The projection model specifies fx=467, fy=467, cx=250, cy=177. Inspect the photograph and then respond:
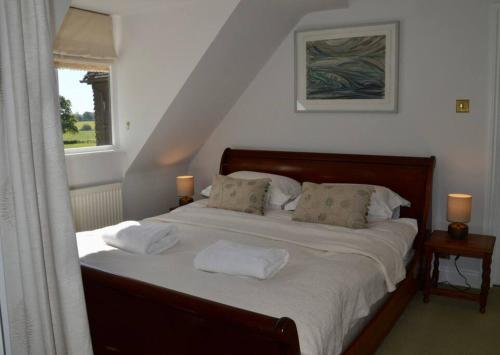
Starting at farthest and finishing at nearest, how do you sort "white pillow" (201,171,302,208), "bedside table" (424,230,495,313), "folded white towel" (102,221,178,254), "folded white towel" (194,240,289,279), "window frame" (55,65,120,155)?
"window frame" (55,65,120,155) → "white pillow" (201,171,302,208) → "bedside table" (424,230,495,313) → "folded white towel" (102,221,178,254) → "folded white towel" (194,240,289,279)

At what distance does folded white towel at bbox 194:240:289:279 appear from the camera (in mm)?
2338

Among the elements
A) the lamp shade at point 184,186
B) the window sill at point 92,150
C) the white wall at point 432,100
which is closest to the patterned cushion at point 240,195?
the lamp shade at point 184,186

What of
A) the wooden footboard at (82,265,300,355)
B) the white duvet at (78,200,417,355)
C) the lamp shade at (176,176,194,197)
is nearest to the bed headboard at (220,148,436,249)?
the white duvet at (78,200,417,355)

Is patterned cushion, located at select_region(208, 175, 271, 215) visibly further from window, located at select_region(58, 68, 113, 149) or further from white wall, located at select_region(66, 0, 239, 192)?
window, located at select_region(58, 68, 113, 149)

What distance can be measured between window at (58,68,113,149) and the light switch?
10.0 feet

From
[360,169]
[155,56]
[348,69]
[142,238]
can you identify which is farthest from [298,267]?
[155,56]

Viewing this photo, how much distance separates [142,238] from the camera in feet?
9.18

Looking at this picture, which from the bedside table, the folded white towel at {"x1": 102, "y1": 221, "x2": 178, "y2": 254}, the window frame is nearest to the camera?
the folded white towel at {"x1": 102, "y1": 221, "x2": 178, "y2": 254}

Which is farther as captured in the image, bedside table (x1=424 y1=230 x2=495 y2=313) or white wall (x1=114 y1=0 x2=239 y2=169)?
white wall (x1=114 y1=0 x2=239 y2=169)

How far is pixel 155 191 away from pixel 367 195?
223 centimetres

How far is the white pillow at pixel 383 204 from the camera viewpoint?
3535 mm

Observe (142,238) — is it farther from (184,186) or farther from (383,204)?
(383,204)

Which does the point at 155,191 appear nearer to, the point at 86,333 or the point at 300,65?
the point at 300,65

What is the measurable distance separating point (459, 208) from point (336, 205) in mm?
881
